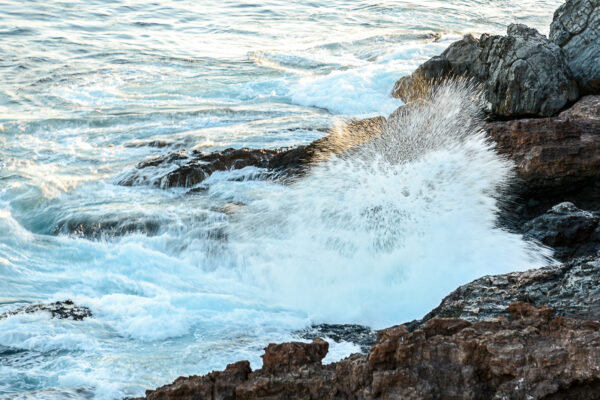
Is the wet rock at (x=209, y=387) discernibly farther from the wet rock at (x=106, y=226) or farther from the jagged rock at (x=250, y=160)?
the jagged rock at (x=250, y=160)

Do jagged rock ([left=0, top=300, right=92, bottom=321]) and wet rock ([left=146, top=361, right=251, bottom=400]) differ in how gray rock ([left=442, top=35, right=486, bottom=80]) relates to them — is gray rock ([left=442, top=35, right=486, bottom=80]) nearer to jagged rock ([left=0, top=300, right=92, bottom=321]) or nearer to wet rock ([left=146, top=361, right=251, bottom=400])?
jagged rock ([left=0, top=300, right=92, bottom=321])

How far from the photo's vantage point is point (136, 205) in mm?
7484

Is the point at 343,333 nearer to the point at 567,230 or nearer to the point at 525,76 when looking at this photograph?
→ the point at 567,230

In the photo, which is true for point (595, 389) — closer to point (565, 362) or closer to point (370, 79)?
point (565, 362)

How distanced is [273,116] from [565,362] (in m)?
9.01

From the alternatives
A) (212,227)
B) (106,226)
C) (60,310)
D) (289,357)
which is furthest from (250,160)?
(289,357)

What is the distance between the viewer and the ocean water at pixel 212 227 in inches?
180

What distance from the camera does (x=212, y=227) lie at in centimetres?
666

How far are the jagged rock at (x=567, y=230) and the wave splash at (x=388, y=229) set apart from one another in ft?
0.43

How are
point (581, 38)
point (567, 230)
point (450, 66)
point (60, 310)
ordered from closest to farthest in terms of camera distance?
1. point (60, 310)
2. point (567, 230)
3. point (581, 38)
4. point (450, 66)

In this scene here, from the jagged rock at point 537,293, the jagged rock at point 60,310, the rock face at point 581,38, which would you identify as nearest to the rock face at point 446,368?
the jagged rock at point 537,293

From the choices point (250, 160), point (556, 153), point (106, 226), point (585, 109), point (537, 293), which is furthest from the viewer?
point (250, 160)

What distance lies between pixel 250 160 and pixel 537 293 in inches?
192

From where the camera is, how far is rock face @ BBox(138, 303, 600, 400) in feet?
8.21
